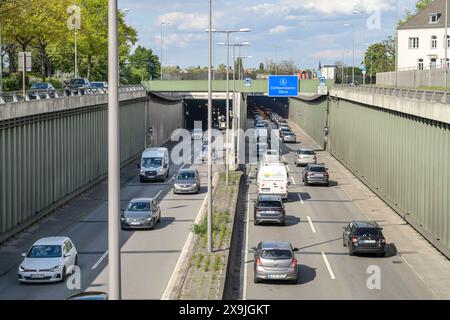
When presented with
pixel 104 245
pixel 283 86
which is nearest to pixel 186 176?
pixel 104 245

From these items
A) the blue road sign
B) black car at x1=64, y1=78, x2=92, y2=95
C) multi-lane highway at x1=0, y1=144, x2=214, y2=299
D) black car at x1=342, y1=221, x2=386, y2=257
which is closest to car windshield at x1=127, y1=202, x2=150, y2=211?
multi-lane highway at x1=0, y1=144, x2=214, y2=299

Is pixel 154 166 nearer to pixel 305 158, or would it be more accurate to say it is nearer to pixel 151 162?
pixel 151 162

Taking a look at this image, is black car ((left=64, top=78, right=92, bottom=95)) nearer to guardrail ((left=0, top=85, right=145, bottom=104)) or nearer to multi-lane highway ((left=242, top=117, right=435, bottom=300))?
guardrail ((left=0, top=85, right=145, bottom=104))

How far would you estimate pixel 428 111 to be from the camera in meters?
36.6

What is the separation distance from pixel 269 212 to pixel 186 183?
12471mm

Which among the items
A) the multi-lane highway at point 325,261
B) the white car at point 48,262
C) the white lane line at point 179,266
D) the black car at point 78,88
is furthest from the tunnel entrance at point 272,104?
the white car at point 48,262

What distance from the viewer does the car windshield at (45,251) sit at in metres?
28.5

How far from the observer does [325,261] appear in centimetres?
3253

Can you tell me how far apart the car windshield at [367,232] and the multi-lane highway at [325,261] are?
3.34 feet

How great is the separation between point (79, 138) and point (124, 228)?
44.0 ft

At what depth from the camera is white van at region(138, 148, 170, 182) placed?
58.7m

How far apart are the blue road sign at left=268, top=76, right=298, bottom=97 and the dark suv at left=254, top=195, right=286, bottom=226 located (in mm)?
33757

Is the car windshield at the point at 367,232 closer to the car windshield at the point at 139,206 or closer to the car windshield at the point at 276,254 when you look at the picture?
the car windshield at the point at 276,254
